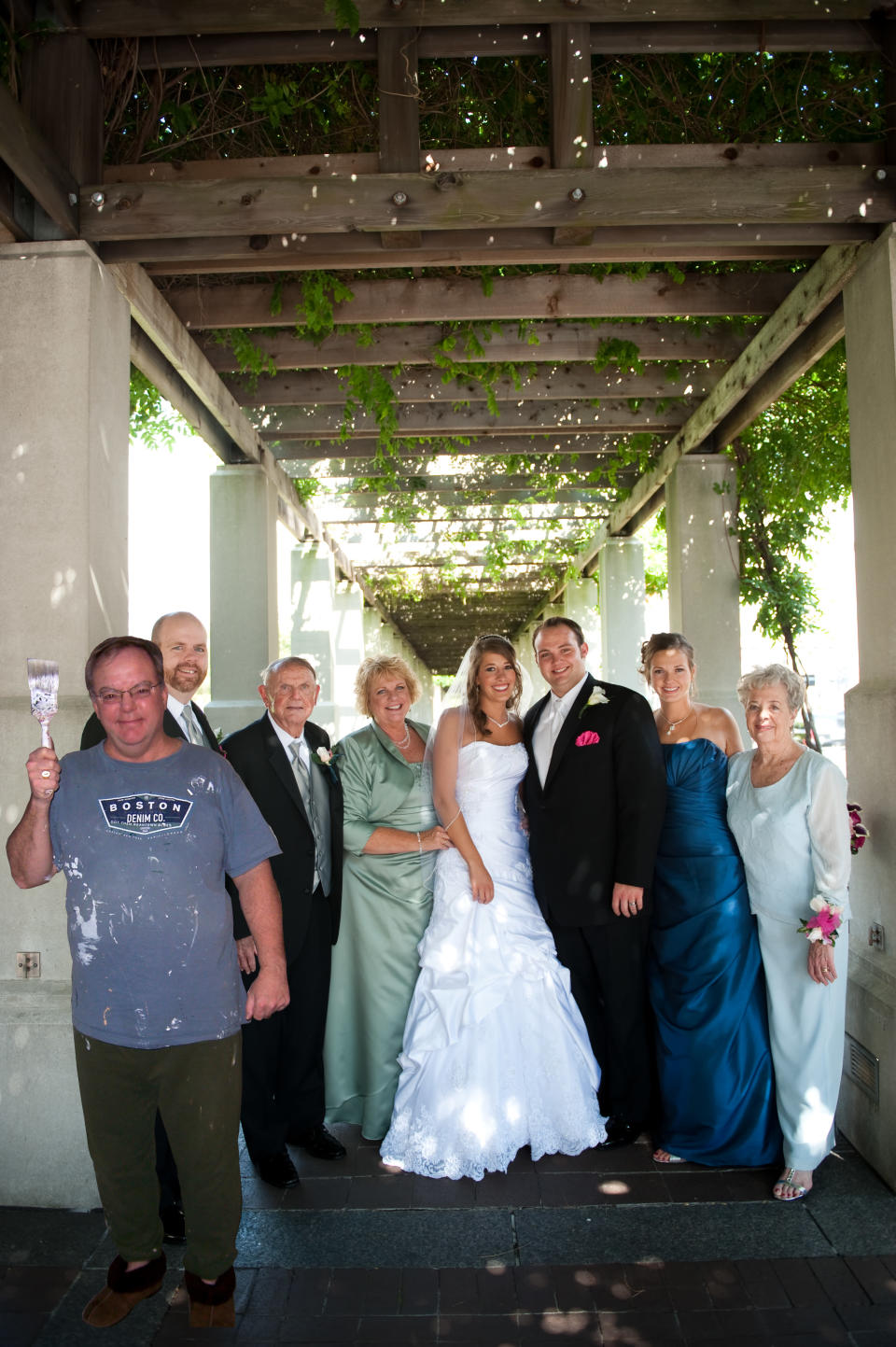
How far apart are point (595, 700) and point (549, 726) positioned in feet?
0.89

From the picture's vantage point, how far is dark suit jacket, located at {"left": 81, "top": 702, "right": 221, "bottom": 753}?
11.0 feet

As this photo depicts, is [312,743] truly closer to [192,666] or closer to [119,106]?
[192,666]

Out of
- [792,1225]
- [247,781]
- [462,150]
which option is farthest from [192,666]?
[792,1225]

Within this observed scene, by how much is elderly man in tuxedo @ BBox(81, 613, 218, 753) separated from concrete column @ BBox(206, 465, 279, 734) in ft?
13.9

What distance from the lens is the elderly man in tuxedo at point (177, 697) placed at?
3.49 metres

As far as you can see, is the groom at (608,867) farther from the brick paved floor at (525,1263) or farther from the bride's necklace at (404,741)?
the bride's necklace at (404,741)

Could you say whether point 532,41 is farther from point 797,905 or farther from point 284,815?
point 797,905

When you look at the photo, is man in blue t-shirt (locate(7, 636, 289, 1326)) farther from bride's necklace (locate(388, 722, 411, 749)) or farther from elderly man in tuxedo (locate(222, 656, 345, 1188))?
bride's necklace (locate(388, 722, 411, 749))

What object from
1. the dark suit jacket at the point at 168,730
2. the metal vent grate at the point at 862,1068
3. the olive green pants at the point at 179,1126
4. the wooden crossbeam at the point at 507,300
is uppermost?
the wooden crossbeam at the point at 507,300

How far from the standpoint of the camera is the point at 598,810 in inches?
160

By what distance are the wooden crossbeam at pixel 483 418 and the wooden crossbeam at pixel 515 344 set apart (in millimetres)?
1244

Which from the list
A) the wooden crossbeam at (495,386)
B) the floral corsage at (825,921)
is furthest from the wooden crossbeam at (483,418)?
the floral corsage at (825,921)

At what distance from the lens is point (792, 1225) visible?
3.42 meters

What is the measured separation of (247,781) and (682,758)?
69.7 inches
